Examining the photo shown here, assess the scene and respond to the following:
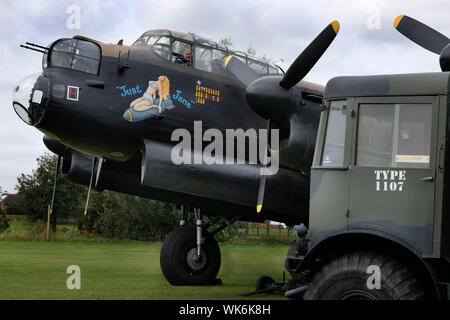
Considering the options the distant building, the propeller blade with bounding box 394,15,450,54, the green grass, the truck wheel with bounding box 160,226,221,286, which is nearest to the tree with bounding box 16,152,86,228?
the distant building

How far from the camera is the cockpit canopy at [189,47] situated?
11.6 meters

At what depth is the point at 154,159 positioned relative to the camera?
10805 mm

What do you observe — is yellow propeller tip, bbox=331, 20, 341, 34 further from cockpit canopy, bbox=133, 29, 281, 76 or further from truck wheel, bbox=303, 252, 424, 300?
truck wheel, bbox=303, 252, 424, 300

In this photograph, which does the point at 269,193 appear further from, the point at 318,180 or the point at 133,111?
the point at 318,180

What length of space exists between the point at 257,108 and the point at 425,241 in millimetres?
5710

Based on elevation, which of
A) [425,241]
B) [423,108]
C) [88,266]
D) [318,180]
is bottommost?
[88,266]

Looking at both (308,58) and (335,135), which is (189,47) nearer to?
(308,58)

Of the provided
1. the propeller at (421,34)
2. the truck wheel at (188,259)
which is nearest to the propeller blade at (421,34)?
the propeller at (421,34)

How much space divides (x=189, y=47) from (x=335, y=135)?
651 centimetres

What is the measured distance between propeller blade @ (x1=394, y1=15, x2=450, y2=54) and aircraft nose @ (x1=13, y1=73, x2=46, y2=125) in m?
6.01

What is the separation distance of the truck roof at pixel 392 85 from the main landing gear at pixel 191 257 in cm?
733

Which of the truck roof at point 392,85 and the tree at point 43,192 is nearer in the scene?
the truck roof at point 392,85

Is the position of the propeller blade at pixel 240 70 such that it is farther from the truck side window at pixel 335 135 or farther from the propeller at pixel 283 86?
the truck side window at pixel 335 135
